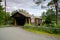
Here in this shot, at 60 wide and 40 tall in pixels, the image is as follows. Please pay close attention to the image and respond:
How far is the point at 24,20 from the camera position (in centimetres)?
→ 5256

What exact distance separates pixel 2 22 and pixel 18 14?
713 centimetres

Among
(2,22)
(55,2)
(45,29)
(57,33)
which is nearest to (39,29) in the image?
(45,29)

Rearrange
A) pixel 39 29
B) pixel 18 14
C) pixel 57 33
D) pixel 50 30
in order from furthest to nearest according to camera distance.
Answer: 1. pixel 18 14
2. pixel 39 29
3. pixel 50 30
4. pixel 57 33

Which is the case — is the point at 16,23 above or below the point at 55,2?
below

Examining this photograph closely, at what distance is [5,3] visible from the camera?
55938mm

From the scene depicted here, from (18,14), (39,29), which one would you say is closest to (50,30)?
(39,29)

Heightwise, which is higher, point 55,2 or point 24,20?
point 55,2

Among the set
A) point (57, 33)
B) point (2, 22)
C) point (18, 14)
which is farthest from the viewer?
point (2, 22)

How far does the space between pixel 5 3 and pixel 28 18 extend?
974 centimetres

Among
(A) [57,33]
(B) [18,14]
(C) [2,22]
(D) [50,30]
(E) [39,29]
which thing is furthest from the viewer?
(C) [2,22]

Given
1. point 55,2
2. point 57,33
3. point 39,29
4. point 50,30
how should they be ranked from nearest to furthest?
point 57,33, point 50,30, point 39,29, point 55,2

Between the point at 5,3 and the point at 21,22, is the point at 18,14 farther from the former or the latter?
the point at 5,3

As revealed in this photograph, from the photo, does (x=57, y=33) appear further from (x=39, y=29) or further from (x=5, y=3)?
(x=5, y=3)

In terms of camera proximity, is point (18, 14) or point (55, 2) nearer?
point (55, 2)
